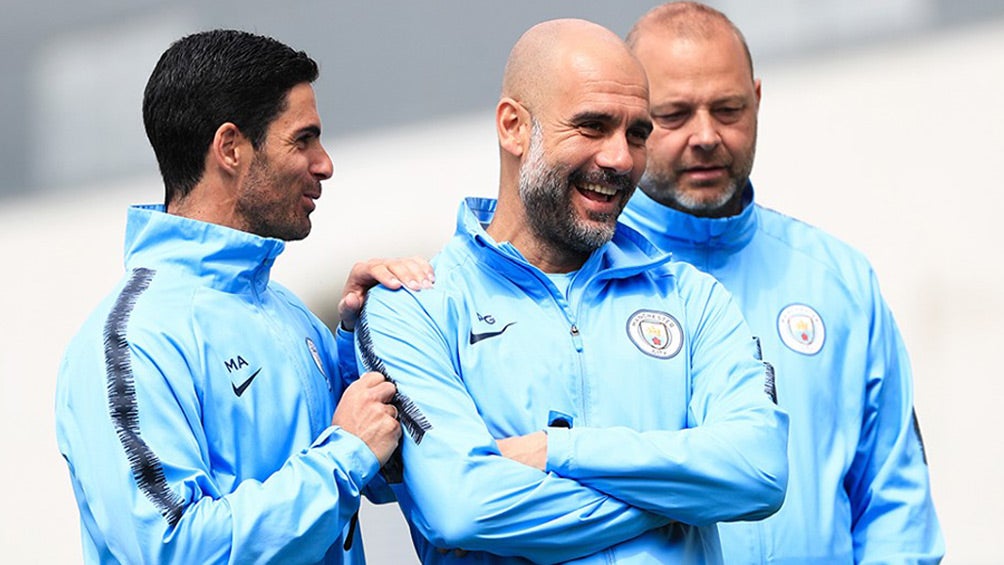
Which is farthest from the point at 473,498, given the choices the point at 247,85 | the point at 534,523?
the point at 247,85

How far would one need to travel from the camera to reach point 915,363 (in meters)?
3.85

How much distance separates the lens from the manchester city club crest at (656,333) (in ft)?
7.55

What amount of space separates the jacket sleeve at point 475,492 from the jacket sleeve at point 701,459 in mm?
33

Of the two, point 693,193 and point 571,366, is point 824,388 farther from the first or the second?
point 571,366

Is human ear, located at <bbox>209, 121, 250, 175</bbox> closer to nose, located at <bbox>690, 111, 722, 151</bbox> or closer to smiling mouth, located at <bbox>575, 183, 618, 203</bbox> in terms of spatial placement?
smiling mouth, located at <bbox>575, 183, 618, 203</bbox>

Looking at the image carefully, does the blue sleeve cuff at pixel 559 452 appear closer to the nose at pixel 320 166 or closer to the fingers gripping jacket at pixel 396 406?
the fingers gripping jacket at pixel 396 406

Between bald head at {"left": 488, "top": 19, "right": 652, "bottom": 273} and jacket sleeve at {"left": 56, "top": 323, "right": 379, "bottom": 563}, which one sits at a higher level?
bald head at {"left": 488, "top": 19, "right": 652, "bottom": 273}

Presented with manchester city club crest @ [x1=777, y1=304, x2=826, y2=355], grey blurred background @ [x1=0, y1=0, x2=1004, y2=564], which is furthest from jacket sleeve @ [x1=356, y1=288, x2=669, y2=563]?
grey blurred background @ [x1=0, y1=0, x2=1004, y2=564]

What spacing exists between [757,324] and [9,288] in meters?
2.52

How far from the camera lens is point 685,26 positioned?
302cm

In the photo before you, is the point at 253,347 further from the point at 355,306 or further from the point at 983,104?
the point at 983,104

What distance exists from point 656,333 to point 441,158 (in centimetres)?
188

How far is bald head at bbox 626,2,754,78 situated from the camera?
9.82ft

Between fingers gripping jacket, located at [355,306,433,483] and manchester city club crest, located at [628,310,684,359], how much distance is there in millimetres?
349
